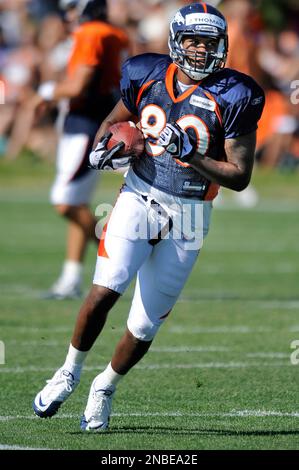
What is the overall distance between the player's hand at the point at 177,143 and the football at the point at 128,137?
0.26 metres

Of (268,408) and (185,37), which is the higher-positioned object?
(185,37)

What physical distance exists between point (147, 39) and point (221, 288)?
25.9 feet

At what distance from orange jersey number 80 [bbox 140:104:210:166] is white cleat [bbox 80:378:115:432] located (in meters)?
1.00

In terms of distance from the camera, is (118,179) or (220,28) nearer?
(220,28)

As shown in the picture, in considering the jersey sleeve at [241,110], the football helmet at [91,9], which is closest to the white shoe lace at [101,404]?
the jersey sleeve at [241,110]

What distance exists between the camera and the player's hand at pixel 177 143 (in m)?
4.54

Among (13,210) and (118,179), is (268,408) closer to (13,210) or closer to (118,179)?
(13,210)

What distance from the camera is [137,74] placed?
493cm

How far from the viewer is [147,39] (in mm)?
16234

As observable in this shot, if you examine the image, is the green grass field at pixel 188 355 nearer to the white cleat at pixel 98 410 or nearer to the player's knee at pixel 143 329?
the white cleat at pixel 98 410

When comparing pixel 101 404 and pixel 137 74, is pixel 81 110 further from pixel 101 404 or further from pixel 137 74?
pixel 101 404

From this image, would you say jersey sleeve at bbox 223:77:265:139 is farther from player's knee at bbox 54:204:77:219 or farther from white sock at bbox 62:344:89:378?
player's knee at bbox 54:204:77:219

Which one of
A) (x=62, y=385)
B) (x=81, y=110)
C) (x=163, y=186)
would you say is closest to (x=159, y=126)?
(x=163, y=186)
